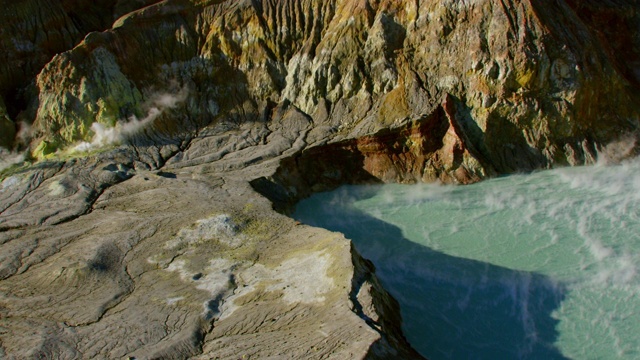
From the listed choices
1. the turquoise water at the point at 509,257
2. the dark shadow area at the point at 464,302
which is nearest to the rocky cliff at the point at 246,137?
the turquoise water at the point at 509,257

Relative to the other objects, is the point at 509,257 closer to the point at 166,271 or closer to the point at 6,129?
the point at 166,271

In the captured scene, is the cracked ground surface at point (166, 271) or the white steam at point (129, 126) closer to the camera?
the cracked ground surface at point (166, 271)

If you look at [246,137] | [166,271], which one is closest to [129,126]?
[246,137]

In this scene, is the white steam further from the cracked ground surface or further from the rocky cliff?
the cracked ground surface

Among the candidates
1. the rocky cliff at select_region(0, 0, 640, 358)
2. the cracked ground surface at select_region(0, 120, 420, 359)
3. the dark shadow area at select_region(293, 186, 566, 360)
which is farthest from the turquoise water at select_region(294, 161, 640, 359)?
the cracked ground surface at select_region(0, 120, 420, 359)

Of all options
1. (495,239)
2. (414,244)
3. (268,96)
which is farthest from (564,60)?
(268,96)

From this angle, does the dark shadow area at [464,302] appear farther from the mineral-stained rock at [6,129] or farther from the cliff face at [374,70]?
the mineral-stained rock at [6,129]
